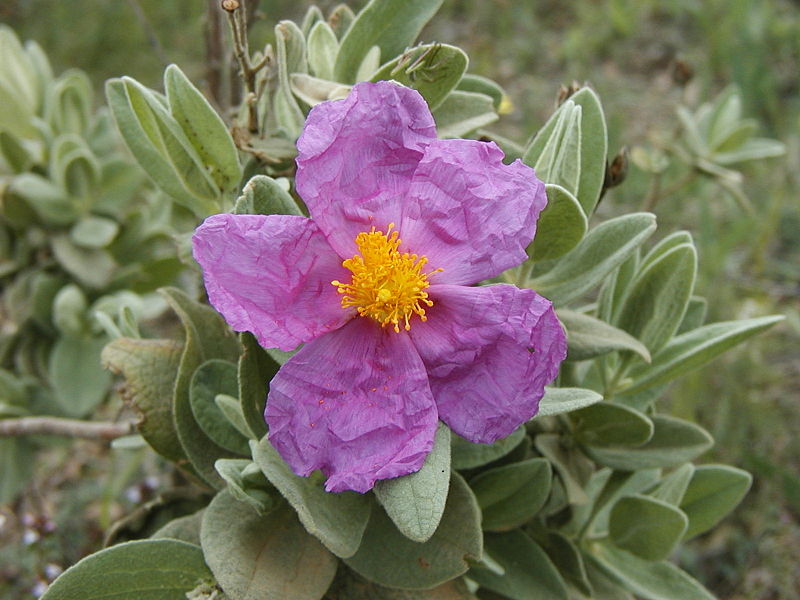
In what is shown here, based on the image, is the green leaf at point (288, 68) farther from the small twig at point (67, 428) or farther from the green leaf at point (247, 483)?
the small twig at point (67, 428)

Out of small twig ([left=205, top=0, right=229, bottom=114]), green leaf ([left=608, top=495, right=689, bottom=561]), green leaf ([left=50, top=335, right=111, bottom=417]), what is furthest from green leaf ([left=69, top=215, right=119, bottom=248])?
green leaf ([left=608, top=495, right=689, bottom=561])

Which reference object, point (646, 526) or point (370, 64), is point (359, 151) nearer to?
point (370, 64)

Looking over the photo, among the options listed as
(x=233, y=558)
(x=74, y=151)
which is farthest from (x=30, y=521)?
(x=233, y=558)

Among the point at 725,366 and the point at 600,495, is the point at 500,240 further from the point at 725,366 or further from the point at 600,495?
the point at 725,366

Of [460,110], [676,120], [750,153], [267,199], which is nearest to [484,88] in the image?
[460,110]

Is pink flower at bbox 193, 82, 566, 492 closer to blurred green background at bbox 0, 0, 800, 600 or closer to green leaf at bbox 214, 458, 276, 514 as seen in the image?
green leaf at bbox 214, 458, 276, 514

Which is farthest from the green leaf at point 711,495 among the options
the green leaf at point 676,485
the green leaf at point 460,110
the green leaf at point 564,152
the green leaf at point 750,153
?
the green leaf at point 750,153
